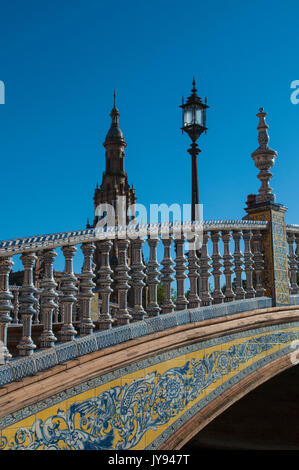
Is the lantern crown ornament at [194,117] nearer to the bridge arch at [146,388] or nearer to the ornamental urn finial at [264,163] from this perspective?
the ornamental urn finial at [264,163]

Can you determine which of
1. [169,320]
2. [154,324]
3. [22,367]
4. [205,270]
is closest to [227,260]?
[205,270]

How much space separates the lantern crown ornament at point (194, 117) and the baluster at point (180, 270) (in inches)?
177

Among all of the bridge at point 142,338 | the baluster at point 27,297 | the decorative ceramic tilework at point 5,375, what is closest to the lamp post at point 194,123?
the bridge at point 142,338

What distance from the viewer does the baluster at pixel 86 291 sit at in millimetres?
4230

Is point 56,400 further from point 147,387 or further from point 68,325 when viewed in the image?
point 147,387

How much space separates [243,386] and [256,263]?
5.49ft

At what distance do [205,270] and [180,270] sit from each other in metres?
0.52

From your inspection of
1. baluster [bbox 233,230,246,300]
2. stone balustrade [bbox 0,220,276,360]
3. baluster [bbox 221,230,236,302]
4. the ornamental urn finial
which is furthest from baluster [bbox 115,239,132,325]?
the ornamental urn finial

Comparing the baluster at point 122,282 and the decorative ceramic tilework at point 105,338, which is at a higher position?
the baluster at point 122,282

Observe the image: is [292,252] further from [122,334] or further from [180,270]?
[122,334]

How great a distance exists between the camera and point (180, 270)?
521 cm

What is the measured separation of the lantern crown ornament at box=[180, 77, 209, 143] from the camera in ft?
30.6

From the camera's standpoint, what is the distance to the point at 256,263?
22.1 feet
